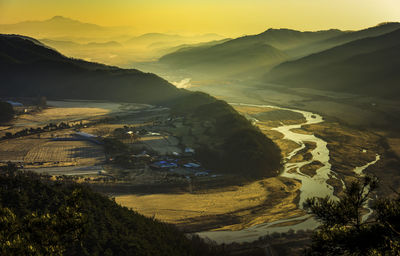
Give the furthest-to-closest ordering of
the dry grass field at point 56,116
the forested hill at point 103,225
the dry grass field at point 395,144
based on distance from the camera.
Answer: the dry grass field at point 56,116
the dry grass field at point 395,144
the forested hill at point 103,225

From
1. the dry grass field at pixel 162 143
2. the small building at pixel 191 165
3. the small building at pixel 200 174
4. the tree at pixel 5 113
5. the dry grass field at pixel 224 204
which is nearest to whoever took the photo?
the dry grass field at pixel 224 204

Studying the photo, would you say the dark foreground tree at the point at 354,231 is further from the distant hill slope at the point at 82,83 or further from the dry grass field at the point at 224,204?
the distant hill slope at the point at 82,83

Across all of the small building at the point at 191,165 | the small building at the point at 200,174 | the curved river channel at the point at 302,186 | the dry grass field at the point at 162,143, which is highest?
the dry grass field at the point at 162,143

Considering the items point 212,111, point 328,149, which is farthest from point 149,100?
point 328,149

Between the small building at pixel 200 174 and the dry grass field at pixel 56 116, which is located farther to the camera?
the dry grass field at pixel 56 116

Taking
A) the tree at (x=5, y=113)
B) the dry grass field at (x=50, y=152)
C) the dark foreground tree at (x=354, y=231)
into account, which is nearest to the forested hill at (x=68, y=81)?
the tree at (x=5, y=113)

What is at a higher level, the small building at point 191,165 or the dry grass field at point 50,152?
the dry grass field at point 50,152
